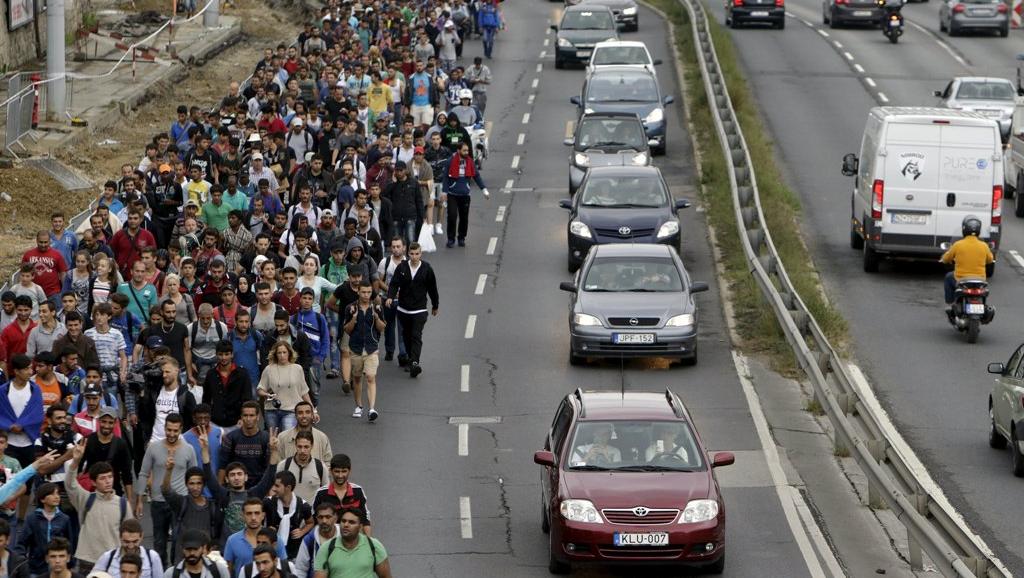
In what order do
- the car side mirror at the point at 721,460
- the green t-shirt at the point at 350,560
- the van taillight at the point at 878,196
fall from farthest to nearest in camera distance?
1. the van taillight at the point at 878,196
2. the car side mirror at the point at 721,460
3. the green t-shirt at the point at 350,560

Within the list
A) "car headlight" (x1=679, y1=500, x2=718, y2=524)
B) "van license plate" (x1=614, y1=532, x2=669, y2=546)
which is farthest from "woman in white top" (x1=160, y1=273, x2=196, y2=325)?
"car headlight" (x1=679, y1=500, x2=718, y2=524)

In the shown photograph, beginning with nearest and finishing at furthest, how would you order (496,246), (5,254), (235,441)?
(235,441) < (5,254) < (496,246)

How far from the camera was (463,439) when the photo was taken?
66.7ft

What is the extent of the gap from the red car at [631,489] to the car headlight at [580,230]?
11128 millimetres

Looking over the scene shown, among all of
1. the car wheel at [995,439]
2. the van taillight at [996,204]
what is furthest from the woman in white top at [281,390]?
the van taillight at [996,204]

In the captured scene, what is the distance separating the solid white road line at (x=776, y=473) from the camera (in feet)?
53.9

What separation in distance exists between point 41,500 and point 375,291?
8090mm

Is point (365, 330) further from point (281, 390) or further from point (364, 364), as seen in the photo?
point (281, 390)

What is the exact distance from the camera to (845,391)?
63.2ft

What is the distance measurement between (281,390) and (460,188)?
39.1 feet

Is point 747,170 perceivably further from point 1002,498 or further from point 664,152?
point 1002,498

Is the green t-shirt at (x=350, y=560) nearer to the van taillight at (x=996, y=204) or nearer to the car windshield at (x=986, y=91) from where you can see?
the van taillight at (x=996, y=204)

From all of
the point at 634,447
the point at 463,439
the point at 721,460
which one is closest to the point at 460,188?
the point at 463,439

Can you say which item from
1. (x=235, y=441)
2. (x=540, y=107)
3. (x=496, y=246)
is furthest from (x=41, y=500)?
(x=540, y=107)
